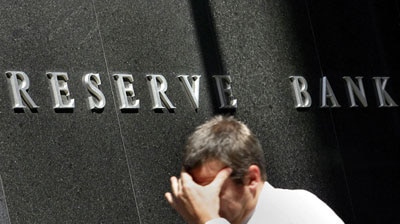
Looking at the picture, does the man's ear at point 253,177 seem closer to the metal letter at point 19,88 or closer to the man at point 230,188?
the man at point 230,188

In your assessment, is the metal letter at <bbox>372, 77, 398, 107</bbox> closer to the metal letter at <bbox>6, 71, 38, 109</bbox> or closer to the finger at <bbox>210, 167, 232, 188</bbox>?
the metal letter at <bbox>6, 71, 38, 109</bbox>

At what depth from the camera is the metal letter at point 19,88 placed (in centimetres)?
830

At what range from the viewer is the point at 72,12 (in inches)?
355

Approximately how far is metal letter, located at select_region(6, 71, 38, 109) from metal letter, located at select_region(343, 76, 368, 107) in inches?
161

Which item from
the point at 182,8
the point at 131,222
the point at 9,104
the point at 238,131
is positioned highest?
the point at 182,8

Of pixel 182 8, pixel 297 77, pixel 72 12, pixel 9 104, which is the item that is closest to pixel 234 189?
pixel 9 104

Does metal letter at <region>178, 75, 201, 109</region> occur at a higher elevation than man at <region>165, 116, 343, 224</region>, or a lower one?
higher

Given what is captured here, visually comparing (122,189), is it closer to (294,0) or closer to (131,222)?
(131,222)

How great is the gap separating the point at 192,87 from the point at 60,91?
1.57m

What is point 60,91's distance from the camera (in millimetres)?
8672

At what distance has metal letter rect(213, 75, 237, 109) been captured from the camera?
10.2 meters

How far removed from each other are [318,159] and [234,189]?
6.86 meters

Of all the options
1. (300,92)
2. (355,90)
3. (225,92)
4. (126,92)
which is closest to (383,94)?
(355,90)

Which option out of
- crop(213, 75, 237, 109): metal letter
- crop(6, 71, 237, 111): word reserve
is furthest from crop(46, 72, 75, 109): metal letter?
crop(213, 75, 237, 109): metal letter
